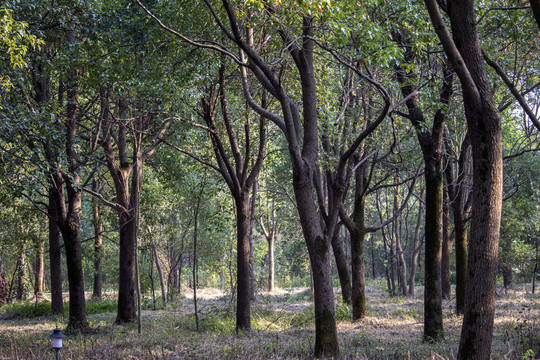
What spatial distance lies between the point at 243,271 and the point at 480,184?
714 cm

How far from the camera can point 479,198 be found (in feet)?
16.3

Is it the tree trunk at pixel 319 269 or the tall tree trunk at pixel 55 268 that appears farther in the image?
the tall tree trunk at pixel 55 268

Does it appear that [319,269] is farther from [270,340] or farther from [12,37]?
[12,37]

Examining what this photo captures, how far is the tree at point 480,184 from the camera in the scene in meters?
4.83

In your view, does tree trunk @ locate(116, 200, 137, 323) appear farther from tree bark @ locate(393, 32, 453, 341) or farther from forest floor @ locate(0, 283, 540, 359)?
tree bark @ locate(393, 32, 453, 341)

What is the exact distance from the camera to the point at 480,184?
4988 millimetres

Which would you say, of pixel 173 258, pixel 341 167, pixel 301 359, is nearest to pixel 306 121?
pixel 341 167

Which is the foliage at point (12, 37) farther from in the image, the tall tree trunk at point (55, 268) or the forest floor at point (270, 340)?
the tall tree trunk at point (55, 268)

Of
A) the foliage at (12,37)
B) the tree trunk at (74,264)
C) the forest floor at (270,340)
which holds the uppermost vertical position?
the foliage at (12,37)

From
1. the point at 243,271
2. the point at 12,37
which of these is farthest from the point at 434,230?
the point at 12,37

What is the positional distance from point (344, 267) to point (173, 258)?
18515mm

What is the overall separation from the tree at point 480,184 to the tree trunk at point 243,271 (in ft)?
21.5

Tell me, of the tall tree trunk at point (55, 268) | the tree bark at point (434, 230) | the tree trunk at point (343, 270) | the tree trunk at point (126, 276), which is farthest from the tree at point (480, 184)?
the tall tree trunk at point (55, 268)

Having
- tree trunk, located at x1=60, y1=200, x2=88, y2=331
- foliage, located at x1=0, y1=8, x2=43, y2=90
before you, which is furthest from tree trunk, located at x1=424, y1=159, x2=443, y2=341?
tree trunk, located at x1=60, y1=200, x2=88, y2=331
